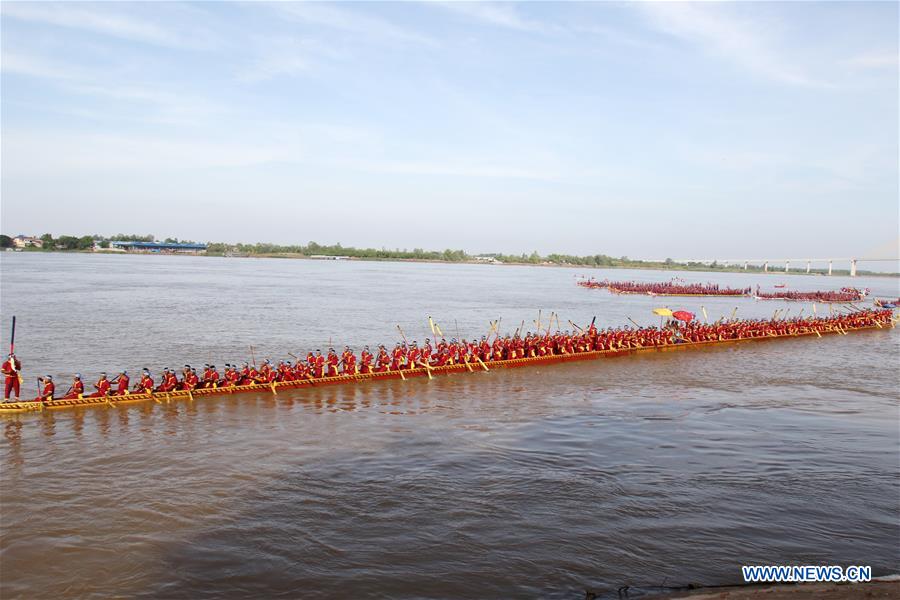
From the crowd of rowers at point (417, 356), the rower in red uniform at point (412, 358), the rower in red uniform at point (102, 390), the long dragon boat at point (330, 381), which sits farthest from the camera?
the rower in red uniform at point (412, 358)

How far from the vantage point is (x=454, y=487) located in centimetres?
1245

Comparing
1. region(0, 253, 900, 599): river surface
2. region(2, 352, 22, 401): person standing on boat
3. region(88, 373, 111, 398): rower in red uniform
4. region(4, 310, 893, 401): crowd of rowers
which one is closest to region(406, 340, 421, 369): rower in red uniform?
Result: region(4, 310, 893, 401): crowd of rowers

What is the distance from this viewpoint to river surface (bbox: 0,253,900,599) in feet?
30.9

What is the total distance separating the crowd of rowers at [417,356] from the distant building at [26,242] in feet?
611

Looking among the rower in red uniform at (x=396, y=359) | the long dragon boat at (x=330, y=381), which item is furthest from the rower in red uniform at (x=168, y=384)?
the rower in red uniform at (x=396, y=359)

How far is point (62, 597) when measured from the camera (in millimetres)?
8719

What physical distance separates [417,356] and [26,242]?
197 meters

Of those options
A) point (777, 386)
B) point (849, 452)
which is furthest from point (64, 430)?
point (777, 386)

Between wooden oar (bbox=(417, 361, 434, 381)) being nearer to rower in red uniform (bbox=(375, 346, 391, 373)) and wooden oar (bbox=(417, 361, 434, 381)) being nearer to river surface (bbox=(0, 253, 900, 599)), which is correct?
river surface (bbox=(0, 253, 900, 599))

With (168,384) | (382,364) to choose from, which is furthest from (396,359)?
(168,384)

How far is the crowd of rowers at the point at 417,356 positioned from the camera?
18.4m

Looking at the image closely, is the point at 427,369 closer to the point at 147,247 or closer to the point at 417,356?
the point at 417,356

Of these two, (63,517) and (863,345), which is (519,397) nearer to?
(63,517)

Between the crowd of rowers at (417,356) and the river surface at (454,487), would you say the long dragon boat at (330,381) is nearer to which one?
the crowd of rowers at (417,356)
